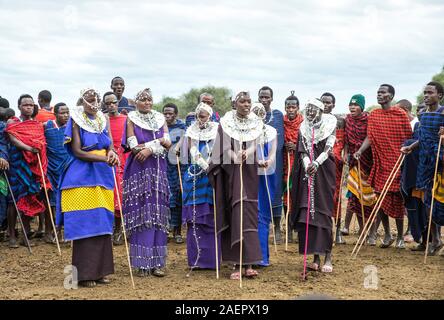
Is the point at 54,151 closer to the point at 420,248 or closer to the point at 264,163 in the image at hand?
the point at 264,163

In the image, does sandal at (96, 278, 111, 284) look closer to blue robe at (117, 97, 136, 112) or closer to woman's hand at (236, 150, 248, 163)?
woman's hand at (236, 150, 248, 163)

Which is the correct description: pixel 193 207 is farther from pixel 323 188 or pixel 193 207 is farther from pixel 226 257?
pixel 323 188

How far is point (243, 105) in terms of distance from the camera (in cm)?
759

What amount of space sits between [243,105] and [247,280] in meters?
2.23

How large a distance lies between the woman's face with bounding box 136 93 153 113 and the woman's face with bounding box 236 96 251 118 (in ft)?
3.73

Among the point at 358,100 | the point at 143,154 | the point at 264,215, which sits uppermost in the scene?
the point at 358,100

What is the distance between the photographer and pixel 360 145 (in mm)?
10023

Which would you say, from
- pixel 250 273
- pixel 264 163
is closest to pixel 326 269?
pixel 250 273

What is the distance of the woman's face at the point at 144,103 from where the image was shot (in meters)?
7.55

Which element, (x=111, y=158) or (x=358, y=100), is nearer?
(x=111, y=158)

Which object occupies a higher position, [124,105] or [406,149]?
[124,105]

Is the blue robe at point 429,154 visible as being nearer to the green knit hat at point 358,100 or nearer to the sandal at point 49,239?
the green knit hat at point 358,100

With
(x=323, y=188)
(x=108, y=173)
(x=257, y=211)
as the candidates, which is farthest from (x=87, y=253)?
(x=323, y=188)

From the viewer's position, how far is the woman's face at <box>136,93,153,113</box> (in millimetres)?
7551
